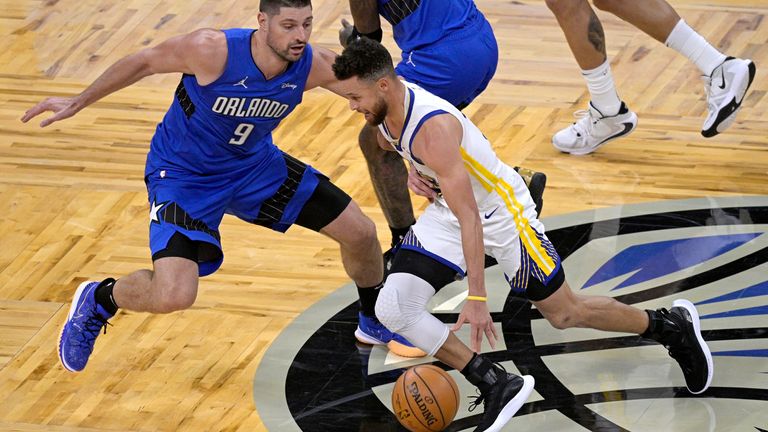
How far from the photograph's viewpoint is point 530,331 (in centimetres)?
672

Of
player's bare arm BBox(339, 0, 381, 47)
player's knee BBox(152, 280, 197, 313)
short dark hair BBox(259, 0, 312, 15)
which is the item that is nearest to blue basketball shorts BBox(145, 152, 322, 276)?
player's knee BBox(152, 280, 197, 313)

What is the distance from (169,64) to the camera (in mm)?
6035

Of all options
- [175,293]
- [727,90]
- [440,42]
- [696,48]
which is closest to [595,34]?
[696,48]

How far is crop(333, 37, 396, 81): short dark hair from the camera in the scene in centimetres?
548

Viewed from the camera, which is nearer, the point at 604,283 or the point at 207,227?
the point at 207,227

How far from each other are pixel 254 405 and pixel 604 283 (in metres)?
1.97

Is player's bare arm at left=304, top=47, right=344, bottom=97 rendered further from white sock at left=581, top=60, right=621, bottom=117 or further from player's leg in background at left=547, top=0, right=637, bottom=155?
white sock at left=581, top=60, right=621, bottom=117

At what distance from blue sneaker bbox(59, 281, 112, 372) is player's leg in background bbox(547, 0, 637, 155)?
3.28 m

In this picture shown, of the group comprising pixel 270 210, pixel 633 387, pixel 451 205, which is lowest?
pixel 633 387

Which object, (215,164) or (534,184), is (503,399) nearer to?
(534,184)

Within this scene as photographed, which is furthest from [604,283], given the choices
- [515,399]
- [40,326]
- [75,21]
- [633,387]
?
[75,21]

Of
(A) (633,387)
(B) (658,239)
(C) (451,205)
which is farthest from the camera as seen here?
(B) (658,239)

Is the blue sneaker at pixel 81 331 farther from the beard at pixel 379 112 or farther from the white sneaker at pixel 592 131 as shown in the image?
the white sneaker at pixel 592 131

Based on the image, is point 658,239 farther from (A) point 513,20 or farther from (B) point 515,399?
(A) point 513,20
